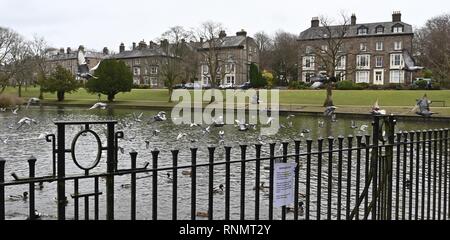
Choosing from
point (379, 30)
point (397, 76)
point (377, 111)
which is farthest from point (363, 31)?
point (377, 111)

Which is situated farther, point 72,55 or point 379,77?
point 72,55

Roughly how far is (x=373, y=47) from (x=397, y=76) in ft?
21.9

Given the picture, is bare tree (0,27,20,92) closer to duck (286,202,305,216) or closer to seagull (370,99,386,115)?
seagull (370,99,386,115)

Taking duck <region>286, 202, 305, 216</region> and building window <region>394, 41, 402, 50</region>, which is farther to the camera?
building window <region>394, 41, 402, 50</region>

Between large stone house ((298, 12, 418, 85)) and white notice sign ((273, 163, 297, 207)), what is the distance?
78.4 meters

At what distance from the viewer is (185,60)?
239ft

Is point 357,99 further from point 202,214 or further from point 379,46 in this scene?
point 202,214

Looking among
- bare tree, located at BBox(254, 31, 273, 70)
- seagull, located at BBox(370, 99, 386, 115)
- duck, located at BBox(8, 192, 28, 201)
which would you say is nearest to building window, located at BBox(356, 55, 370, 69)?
bare tree, located at BBox(254, 31, 273, 70)

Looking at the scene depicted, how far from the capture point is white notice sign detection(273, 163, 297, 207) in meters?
4.67

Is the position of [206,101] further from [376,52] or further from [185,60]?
[376,52]

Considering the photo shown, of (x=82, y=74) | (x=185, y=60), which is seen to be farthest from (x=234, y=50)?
(x=82, y=74)

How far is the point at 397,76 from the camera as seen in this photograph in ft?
273

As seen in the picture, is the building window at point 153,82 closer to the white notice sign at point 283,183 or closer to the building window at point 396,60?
the building window at point 396,60
